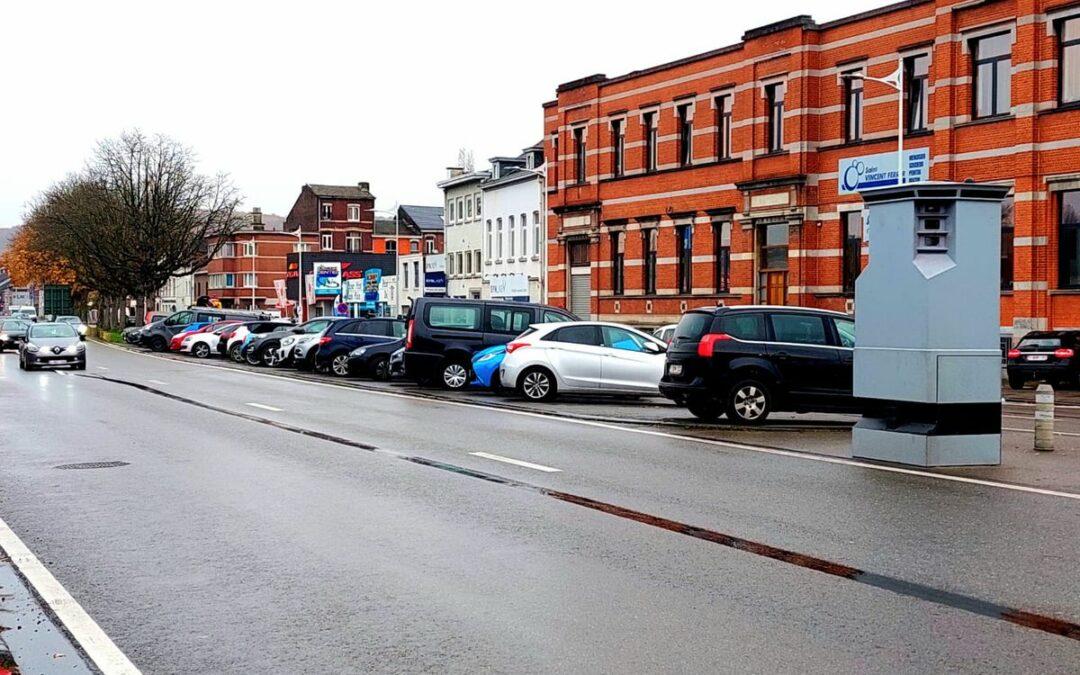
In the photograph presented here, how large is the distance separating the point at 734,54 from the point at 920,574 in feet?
125

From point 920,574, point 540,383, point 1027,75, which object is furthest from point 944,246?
point 1027,75

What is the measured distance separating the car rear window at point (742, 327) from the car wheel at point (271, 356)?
995 inches

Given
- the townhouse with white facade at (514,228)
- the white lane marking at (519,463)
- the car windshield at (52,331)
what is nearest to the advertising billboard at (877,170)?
the townhouse with white facade at (514,228)

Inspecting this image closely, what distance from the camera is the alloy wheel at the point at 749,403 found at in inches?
716

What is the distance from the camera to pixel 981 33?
1356 inches

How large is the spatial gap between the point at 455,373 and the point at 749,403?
10.6 metres

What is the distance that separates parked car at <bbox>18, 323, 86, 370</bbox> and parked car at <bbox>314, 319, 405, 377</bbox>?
8707 millimetres

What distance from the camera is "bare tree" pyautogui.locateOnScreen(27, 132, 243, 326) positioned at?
8425 centimetres

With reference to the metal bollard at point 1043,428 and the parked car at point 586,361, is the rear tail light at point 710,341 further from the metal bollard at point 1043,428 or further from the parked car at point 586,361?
the parked car at point 586,361

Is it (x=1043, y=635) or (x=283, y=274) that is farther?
(x=283, y=274)

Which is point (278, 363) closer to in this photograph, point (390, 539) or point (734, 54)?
point (734, 54)

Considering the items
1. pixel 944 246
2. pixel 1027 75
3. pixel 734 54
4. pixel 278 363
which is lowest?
pixel 278 363

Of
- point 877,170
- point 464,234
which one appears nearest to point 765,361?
point 877,170

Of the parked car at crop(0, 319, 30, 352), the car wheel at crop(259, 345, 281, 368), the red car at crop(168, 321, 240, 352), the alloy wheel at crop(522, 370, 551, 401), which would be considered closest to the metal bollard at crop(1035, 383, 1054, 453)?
the alloy wheel at crop(522, 370, 551, 401)
